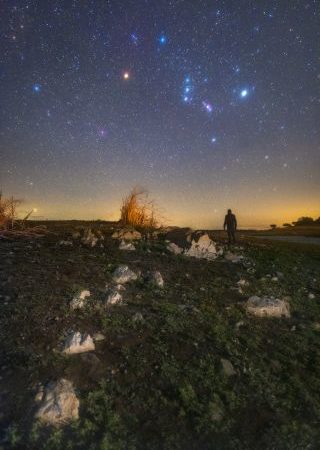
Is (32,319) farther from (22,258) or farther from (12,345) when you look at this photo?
(22,258)

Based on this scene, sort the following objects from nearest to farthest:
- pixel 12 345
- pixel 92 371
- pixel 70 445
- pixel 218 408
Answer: pixel 70 445, pixel 218 408, pixel 92 371, pixel 12 345

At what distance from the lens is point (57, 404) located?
3.06 meters

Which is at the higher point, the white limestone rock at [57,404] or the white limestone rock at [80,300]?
the white limestone rock at [80,300]

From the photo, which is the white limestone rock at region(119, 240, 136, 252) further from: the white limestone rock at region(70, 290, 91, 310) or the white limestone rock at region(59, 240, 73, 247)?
the white limestone rock at region(70, 290, 91, 310)

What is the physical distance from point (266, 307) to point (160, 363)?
87.6 inches

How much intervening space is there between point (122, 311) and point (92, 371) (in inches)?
51.1

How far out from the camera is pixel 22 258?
662 cm

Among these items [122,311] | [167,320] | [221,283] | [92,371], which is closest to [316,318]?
[221,283]

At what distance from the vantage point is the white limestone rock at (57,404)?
9.83ft

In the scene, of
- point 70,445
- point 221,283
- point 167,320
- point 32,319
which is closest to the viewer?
point 70,445

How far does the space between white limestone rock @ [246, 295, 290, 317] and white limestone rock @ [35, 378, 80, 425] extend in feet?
9.87

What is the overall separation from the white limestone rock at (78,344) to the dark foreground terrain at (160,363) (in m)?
0.10

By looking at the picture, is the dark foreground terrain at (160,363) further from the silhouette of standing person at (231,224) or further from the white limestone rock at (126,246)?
the silhouette of standing person at (231,224)

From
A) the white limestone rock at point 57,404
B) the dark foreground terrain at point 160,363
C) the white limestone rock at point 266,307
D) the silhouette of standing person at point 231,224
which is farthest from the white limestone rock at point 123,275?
the silhouette of standing person at point 231,224
